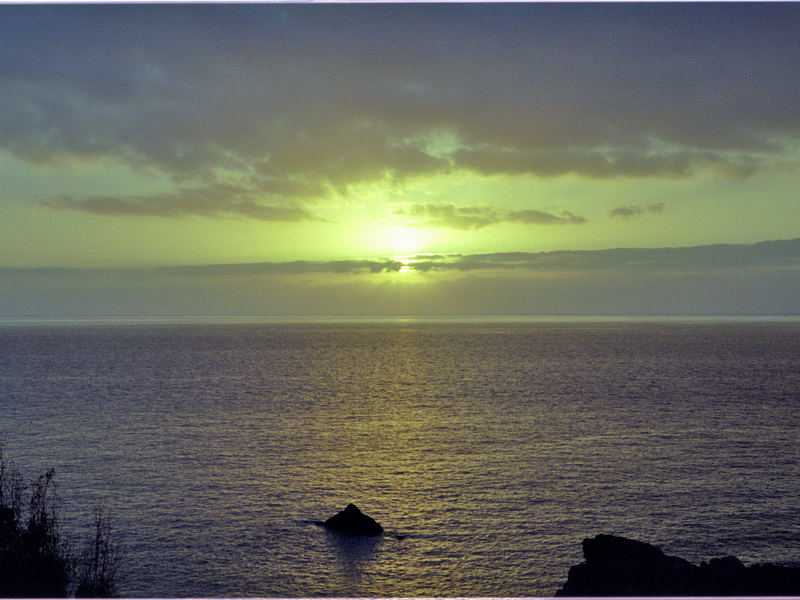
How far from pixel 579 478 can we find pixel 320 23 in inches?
A: 1085

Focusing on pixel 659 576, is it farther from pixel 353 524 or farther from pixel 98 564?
pixel 98 564

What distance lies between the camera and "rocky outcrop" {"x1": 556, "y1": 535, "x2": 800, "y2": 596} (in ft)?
52.1

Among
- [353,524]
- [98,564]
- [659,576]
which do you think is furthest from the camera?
[353,524]

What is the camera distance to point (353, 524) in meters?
25.7

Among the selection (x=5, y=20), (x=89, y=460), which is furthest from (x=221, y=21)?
(x=89, y=460)

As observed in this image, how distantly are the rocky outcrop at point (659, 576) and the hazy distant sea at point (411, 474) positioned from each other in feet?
10.3

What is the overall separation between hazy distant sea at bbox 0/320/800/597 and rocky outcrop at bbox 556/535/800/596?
314cm

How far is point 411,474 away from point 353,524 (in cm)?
1008

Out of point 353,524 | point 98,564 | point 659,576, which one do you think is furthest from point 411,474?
point 659,576

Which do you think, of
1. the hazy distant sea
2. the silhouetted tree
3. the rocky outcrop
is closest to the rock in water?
the hazy distant sea

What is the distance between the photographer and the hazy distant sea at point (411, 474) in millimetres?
22531

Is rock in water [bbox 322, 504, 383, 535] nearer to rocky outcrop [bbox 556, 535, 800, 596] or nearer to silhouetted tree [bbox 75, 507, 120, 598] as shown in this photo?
silhouetted tree [bbox 75, 507, 120, 598]

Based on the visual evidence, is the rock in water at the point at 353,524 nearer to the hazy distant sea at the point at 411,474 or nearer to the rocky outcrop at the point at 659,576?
the hazy distant sea at the point at 411,474

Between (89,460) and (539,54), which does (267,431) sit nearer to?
(89,460)
